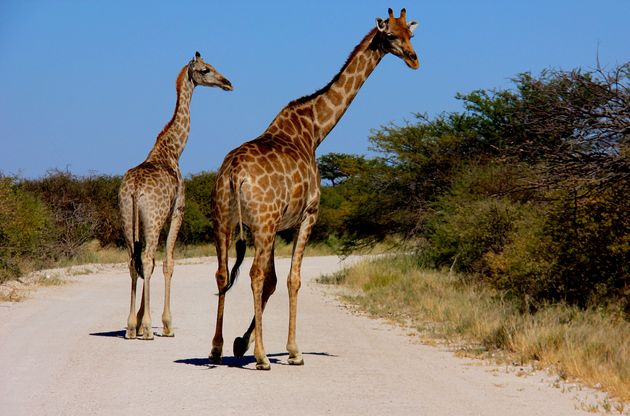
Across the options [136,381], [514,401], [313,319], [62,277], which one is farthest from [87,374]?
[62,277]

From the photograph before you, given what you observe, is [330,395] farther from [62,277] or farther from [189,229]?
[189,229]

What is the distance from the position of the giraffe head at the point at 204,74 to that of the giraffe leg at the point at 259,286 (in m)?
5.42

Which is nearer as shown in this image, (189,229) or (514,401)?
(514,401)

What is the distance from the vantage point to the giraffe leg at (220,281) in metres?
10.1

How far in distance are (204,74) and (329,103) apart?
3779 millimetres

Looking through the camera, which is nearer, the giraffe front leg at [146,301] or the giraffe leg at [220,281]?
the giraffe leg at [220,281]

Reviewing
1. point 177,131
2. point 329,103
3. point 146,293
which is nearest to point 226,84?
point 177,131

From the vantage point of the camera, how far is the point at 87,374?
9.45 meters

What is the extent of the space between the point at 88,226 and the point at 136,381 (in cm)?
2572

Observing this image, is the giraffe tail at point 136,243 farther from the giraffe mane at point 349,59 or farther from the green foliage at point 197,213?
the green foliage at point 197,213

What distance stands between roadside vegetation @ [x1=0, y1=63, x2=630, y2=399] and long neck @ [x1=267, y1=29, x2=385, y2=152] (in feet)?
7.82

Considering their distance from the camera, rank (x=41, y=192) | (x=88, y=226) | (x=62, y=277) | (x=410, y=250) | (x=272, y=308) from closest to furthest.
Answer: (x=272, y=308) < (x=62, y=277) < (x=410, y=250) < (x=88, y=226) < (x=41, y=192)

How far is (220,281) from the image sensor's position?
10094 mm

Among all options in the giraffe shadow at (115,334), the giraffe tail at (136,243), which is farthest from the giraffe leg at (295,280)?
the giraffe shadow at (115,334)
